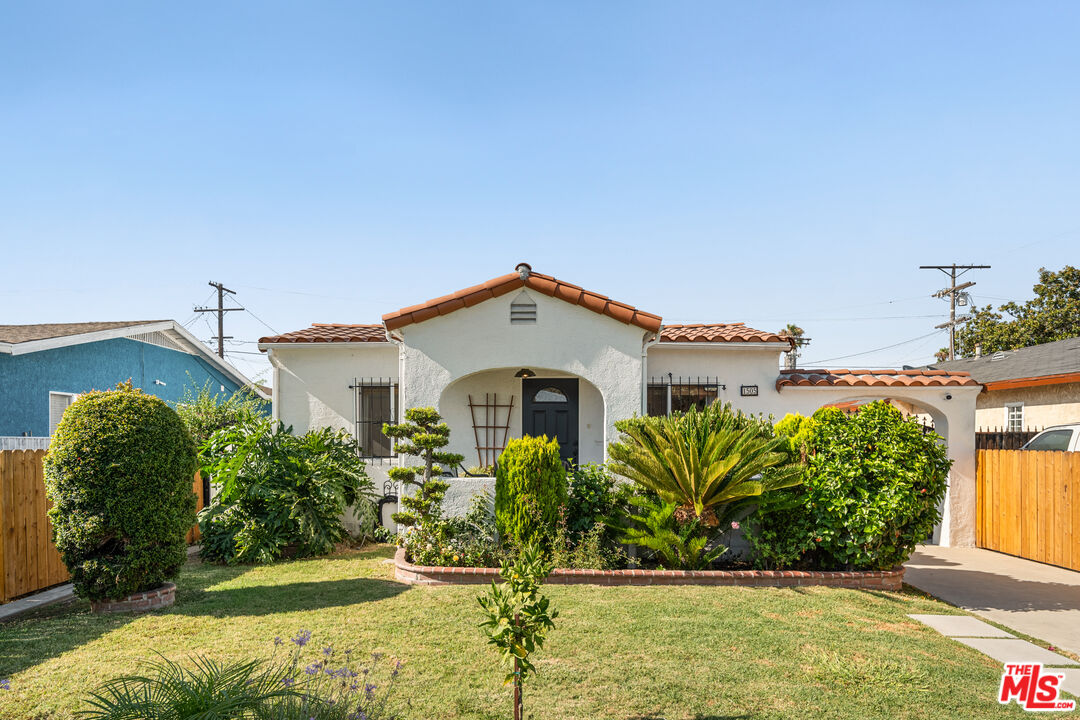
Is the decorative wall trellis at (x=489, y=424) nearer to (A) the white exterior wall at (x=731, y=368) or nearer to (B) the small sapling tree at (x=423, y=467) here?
(A) the white exterior wall at (x=731, y=368)

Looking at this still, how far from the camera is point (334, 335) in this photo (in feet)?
42.4

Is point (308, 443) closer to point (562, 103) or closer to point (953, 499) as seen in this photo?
point (562, 103)

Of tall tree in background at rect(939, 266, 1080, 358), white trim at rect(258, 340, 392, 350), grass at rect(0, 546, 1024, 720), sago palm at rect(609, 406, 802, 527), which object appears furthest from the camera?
tall tree in background at rect(939, 266, 1080, 358)

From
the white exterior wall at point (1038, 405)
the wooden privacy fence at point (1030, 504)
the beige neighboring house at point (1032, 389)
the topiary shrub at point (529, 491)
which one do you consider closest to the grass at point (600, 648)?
the topiary shrub at point (529, 491)

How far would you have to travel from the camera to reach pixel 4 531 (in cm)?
763

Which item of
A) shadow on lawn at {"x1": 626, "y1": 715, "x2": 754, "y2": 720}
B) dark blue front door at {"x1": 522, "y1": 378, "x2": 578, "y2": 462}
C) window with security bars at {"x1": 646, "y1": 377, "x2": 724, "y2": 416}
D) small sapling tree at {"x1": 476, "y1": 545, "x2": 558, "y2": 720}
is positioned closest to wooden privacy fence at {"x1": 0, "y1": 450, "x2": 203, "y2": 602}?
small sapling tree at {"x1": 476, "y1": 545, "x2": 558, "y2": 720}

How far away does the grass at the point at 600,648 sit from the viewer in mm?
4594

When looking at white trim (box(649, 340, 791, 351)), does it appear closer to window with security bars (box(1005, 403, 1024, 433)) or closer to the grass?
the grass

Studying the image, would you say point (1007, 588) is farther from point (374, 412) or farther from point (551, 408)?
point (374, 412)

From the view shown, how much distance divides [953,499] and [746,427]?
20.2 ft

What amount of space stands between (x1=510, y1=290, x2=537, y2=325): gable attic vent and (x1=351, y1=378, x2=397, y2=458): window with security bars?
11.7 feet

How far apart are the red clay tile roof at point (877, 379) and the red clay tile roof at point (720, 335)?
0.76 m

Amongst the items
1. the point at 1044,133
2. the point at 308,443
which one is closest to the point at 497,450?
the point at 308,443

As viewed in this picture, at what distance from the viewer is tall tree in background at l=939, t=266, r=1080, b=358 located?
90.9 ft
